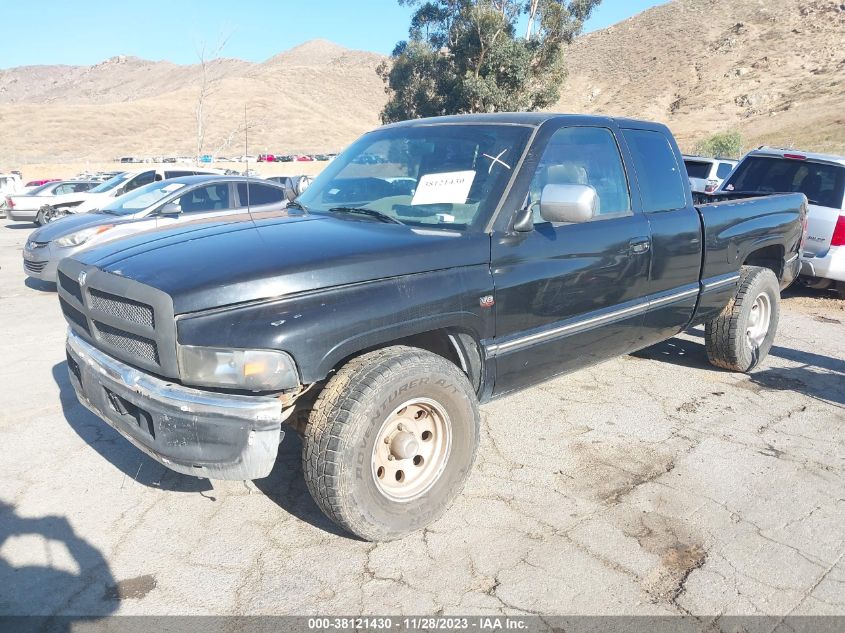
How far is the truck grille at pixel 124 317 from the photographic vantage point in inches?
103

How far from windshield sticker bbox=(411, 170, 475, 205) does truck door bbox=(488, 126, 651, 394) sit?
30 cm

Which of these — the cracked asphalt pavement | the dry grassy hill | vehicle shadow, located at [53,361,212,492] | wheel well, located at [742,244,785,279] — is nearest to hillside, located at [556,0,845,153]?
the dry grassy hill

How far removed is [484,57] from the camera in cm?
2712

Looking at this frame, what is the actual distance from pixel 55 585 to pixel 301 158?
51.1m

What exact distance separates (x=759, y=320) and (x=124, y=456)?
501 centimetres

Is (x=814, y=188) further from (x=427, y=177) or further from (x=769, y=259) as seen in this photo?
(x=427, y=177)

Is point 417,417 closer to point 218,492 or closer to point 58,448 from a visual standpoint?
point 218,492

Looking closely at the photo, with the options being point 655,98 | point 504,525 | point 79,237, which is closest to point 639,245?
point 504,525

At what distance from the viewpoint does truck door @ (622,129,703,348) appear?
4312 mm

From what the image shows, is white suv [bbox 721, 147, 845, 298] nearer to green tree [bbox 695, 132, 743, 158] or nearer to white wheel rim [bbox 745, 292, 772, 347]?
white wheel rim [bbox 745, 292, 772, 347]

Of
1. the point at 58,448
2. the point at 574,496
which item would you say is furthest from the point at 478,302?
the point at 58,448

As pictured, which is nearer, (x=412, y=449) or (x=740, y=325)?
(x=412, y=449)

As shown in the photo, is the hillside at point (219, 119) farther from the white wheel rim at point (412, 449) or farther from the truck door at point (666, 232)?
the white wheel rim at point (412, 449)

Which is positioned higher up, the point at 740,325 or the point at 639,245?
the point at 639,245
